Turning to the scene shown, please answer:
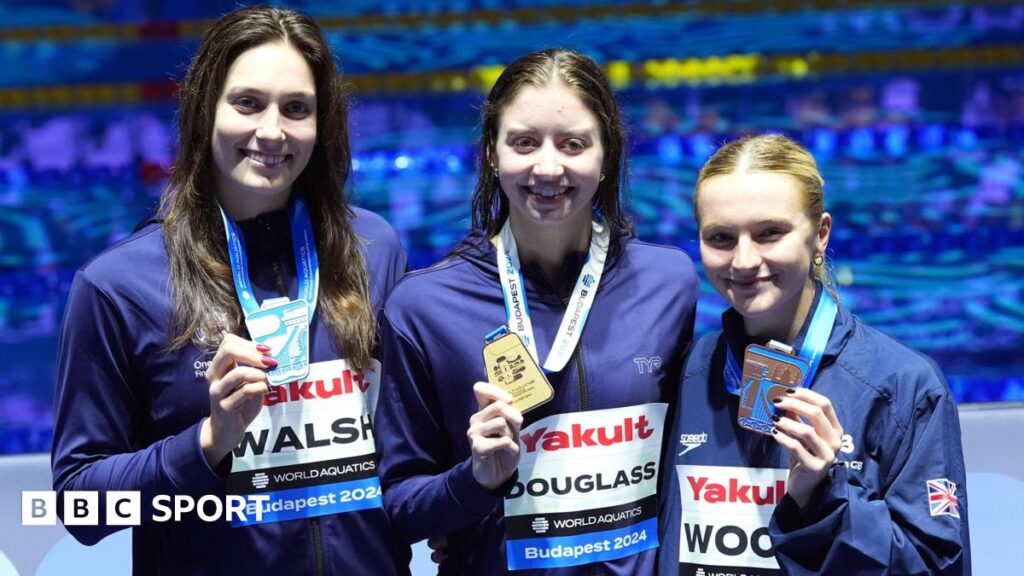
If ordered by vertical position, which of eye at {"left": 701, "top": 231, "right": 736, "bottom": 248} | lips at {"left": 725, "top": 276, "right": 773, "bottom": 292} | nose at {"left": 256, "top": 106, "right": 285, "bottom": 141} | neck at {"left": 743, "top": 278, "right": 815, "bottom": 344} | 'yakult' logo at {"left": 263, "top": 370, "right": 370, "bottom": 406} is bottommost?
'yakult' logo at {"left": 263, "top": 370, "right": 370, "bottom": 406}

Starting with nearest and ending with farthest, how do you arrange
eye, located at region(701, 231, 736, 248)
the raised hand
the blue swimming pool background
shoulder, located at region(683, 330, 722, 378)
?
the raised hand
eye, located at region(701, 231, 736, 248)
shoulder, located at region(683, 330, 722, 378)
the blue swimming pool background

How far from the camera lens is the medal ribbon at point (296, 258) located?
209 cm

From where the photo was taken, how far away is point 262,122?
2.07 meters

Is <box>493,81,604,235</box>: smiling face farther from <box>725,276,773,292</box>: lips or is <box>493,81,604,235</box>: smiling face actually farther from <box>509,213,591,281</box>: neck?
<box>725,276,773,292</box>: lips

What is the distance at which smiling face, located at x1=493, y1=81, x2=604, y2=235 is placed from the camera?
2.01 m

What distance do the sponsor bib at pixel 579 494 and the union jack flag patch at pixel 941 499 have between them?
47 cm

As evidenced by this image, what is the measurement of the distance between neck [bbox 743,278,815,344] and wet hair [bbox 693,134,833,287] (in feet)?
0.19

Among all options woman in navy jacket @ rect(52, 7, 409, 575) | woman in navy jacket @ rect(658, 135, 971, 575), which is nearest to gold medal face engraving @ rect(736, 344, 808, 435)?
woman in navy jacket @ rect(658, 135, 971, 575)

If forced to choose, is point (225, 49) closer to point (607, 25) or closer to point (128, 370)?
point (128, 370)

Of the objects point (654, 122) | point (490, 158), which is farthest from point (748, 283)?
point (654, 122)

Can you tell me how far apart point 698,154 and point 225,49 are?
461 cm

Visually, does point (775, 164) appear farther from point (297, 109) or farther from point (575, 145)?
point (297, 109)

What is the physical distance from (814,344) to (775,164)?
0.98ft

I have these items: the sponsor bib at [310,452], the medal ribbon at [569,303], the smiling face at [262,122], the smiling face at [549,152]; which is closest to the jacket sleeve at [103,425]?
the sponsor bib at [310,452]
